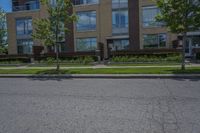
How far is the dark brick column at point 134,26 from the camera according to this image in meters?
34.1

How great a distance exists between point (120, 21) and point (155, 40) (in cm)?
549

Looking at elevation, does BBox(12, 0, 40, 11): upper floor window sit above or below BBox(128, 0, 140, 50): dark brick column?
above

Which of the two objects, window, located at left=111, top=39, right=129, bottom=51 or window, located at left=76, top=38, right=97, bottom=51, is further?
window, located at left=76, top=38, right=97, bottom=51

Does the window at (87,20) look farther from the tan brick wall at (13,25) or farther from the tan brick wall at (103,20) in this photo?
the tan brick wall at (13,25)

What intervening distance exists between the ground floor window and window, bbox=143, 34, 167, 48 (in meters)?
17.8

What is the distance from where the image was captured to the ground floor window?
40031 millimetres

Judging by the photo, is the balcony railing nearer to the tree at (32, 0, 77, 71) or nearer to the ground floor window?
the ground floor window

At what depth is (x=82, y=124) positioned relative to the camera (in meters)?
6.05

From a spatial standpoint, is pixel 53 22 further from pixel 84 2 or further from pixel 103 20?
pixel 84 2

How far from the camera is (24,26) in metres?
40.4

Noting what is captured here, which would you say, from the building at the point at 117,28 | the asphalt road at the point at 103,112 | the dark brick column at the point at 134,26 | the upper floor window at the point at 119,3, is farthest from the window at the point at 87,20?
the asphalt road at the point at 103,112

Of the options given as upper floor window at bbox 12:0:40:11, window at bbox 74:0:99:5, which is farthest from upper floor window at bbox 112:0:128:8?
upper floor window at bbox 12:0:40:11

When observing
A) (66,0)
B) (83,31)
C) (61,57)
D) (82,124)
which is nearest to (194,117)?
(82,124)

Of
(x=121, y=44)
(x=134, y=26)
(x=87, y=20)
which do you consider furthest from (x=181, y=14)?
(x=87, y=20)
